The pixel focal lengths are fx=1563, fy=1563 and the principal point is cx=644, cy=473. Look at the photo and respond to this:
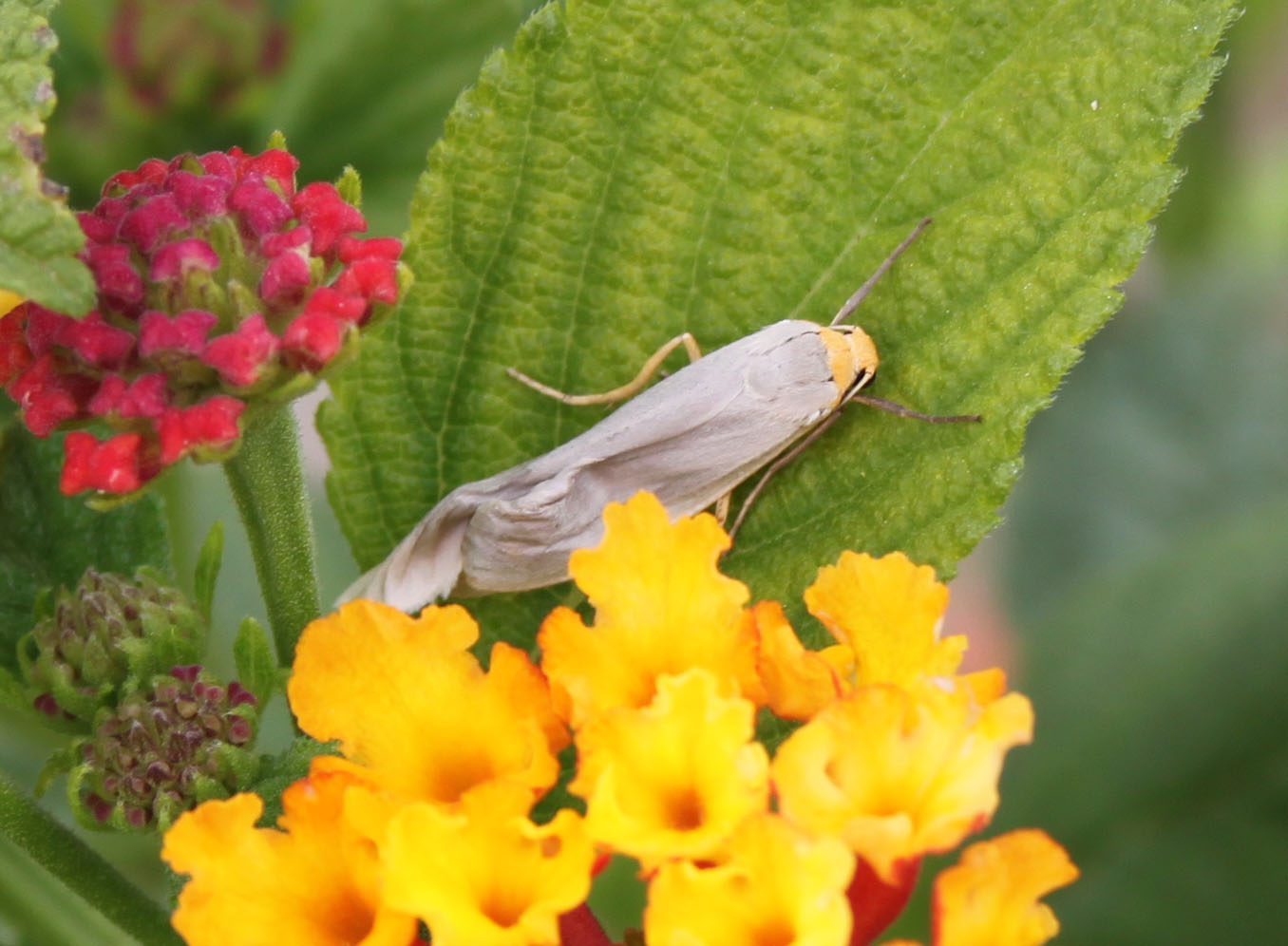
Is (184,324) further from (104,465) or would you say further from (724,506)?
(724,506)

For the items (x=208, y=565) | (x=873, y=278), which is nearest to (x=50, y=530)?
(x=208, y=565)

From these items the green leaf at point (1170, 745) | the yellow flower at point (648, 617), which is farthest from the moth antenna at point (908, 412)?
the green leaf at point (1170, 745)

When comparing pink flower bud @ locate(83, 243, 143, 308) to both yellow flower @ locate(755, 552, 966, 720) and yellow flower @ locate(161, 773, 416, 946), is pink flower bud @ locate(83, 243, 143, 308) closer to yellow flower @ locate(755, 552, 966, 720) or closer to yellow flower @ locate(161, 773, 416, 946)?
yellow flower @ locate(161, 773, 416, 946)

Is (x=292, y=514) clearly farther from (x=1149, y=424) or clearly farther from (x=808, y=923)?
(x=1149, y=424)

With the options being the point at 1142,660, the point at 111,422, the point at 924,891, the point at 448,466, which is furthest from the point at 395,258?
the point at 1142,660

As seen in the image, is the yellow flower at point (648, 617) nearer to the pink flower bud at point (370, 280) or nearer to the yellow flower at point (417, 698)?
the yellow flower at point (417, 698)
